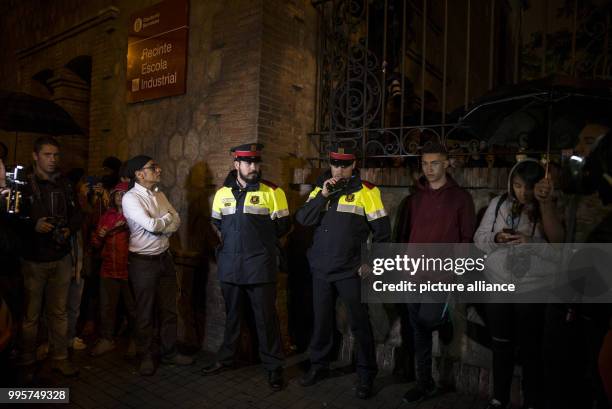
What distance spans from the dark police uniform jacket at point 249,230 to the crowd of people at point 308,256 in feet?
0.04

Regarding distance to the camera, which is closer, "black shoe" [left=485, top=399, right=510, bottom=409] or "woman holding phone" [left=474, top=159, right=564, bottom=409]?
"woman holding phone" [left=474, top=159, right=564, bottom=409]

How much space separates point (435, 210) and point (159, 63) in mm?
4192

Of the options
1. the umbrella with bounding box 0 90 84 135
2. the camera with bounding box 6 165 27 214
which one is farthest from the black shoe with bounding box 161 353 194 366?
the umbrella with bounding box 0 90 84 135

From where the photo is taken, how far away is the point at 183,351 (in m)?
5.10

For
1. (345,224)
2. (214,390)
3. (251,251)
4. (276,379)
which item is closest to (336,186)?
(345,224)

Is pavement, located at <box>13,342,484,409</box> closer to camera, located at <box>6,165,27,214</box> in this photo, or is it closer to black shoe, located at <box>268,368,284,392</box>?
black shoe, located at <box>268,368,284,392</box>

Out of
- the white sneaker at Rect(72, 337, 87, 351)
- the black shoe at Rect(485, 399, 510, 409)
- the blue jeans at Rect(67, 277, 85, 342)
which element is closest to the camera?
the black shoe at Rect(485, 399, 510, 409)

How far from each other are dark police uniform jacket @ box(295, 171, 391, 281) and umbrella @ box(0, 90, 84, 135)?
3633 mm

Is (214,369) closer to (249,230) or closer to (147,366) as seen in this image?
(147,366)

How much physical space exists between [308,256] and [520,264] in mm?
1906

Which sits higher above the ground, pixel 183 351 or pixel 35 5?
pixel 35 5

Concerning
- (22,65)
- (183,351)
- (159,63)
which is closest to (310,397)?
(183,351)

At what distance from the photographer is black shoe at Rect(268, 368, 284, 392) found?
4.11 metres

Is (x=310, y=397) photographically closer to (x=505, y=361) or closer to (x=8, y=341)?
(x=505, y=361)
